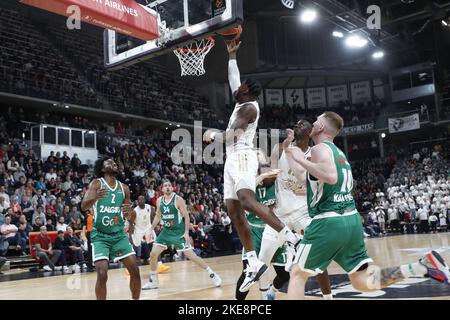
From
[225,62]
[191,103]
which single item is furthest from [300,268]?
[225,62]

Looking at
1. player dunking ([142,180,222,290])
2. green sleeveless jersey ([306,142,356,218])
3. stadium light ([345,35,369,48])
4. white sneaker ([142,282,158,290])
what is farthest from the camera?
stadium light ([345,35,369,48])

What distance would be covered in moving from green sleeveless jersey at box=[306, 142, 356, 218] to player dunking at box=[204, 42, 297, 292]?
710mm

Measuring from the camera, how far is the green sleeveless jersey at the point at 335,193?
12.8ft

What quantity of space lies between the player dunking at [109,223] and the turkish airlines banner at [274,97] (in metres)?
31.4

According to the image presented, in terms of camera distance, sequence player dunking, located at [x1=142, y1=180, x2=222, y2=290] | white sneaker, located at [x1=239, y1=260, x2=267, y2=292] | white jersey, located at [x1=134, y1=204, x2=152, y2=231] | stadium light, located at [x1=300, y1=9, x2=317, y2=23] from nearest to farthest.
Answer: white sneaker, located at [x1=239, y1=260, x2=267, y2=292], player dunking, located at [x1=142, y1=180, x2=222, y2=290], white jersey, located at [x1=134, y1=204, x2=152, y2=231], stadium light, located at [x1=300, y1=9, x2=317, y2=23]

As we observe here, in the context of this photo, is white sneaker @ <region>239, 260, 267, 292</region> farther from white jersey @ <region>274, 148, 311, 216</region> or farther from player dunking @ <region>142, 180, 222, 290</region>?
player dunking @ <region>142, 180, 222, 290</region>

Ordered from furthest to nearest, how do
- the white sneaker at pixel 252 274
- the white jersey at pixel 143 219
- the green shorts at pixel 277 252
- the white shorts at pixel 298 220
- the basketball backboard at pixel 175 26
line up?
1. the white jersey at pixel 143 219
2. the basketball backboard at pixel 175 26
3. the white shorts at pixel 298 220
4. the green shorts at pixel 277 252
5. the white sneaker at pixel 252 274

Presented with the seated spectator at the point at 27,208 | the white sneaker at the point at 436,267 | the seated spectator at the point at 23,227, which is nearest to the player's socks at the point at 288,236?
the white sneaker at the point at 436,267

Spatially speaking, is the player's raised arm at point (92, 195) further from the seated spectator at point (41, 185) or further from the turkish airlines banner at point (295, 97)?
the turkish airlines banner at point (295, 97)

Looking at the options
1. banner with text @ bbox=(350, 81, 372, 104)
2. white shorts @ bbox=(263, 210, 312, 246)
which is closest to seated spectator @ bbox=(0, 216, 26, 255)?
white shorts @ bbox=(263, 210, 312, 246)

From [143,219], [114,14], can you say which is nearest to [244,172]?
[114,14]

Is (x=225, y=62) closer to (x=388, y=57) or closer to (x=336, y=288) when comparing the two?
(x=388, y=57)

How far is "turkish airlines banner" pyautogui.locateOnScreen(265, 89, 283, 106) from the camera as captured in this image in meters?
36.6
